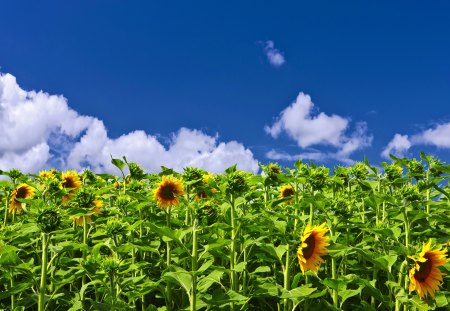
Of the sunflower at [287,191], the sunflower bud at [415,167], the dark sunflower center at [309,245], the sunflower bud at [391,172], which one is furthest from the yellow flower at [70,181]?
the sunflower bud at [415,167]

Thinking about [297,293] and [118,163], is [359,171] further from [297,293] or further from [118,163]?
[118,163]

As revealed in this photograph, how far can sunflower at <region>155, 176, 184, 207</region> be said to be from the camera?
468 centimetres

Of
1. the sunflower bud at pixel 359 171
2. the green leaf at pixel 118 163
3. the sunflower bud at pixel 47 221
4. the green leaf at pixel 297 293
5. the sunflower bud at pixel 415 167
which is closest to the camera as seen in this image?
the sunflower bud at pixel 47 221

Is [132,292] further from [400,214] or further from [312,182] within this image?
[400,214]

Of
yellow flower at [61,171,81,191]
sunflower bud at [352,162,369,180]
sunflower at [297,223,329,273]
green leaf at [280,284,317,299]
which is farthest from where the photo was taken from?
sunflower bud at [352,162,369,180]

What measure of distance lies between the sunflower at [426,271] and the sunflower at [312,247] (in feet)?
2.19

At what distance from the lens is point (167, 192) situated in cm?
470

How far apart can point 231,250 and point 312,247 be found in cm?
62

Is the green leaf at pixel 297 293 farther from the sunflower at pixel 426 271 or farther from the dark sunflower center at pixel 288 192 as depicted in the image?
the dark sunflower center at pixel 288 192

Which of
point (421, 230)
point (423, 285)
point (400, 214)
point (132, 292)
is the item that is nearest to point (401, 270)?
point (423, 285)

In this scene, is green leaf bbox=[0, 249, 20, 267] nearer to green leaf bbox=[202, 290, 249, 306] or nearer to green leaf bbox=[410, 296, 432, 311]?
green leaf bbox=[202, 290, 249, 306]

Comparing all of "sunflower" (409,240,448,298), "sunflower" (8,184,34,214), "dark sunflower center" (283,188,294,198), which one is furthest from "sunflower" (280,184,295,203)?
"sunflower" (8,184,34,214)

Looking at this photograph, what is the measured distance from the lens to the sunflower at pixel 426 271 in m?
3.92

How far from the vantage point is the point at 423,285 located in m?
4.02
